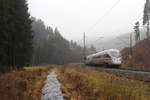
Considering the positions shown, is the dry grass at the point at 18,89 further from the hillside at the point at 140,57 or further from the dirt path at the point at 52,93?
Answer: the hillside at the point at 140,57

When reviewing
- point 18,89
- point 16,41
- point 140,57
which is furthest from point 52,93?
point 140,57

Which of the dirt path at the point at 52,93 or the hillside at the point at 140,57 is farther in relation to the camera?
the hillside at the point at 140,57

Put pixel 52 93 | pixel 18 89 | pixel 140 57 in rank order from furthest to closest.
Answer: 1. pixel 140 57
2. pixel 52 93
3. pixel 18 89


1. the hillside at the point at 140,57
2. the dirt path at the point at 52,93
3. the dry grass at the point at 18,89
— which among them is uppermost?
the hillside at the point at 140,57

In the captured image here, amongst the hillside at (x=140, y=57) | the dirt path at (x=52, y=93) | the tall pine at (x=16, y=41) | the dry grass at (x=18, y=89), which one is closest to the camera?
the dry grass at (x=18, y=89)

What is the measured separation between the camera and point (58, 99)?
11047 mm

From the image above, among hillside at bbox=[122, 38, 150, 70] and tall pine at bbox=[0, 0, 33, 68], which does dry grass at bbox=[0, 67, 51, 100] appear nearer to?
tall pine at bbox=[0, 0, 33, 68]

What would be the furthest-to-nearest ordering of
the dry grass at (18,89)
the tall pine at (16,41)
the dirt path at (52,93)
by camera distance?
the tall pine at (16,41) < the dirt path at (52,93) < the dry grass at (18,89)

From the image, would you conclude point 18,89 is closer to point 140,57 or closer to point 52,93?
point 52,93

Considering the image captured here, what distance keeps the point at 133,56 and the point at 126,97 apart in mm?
45325

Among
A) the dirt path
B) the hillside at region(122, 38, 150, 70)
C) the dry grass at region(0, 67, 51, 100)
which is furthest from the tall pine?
the hillside at region(122, 38, 150, 70)

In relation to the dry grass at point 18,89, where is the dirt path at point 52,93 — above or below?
below

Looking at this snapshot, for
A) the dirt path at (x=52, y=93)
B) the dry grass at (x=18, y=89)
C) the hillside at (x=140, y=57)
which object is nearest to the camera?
the dry grass at (x=18, y=89)

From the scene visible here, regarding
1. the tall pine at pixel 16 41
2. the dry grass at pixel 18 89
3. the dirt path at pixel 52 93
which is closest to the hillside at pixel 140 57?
the tall pine at pixel 16 41
